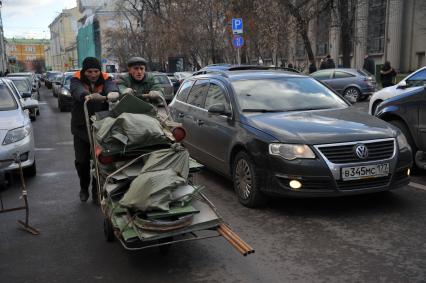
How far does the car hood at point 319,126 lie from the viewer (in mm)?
5211

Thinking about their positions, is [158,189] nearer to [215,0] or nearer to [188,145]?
[188,145]

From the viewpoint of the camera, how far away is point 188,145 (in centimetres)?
766

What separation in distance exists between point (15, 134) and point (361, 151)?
5.09 metres

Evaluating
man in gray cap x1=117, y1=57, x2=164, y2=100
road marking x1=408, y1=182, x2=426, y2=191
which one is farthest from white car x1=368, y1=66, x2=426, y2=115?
man in gray cap x1=117, y1=57, x2=164, y2=100

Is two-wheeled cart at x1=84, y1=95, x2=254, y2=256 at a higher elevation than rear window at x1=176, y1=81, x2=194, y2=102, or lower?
lower

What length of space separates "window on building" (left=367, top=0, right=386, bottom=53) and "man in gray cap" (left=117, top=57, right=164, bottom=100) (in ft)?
103

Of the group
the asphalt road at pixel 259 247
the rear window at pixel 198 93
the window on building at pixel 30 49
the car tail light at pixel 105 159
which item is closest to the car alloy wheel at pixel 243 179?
the asphalt road at pixel 259 247

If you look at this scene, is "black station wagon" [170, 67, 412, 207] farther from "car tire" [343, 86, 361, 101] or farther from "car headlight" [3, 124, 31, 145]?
"car tire" [343, 86, 361, 101]

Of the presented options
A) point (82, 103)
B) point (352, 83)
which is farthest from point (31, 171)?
point (352, 83)

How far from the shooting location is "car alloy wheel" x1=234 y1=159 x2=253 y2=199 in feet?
18.6

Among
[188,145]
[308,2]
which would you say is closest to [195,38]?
[308,2]

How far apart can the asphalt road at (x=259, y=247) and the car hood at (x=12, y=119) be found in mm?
1456

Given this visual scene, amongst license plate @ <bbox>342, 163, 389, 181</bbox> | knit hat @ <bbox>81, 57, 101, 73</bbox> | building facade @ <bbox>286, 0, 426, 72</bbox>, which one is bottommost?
license plate @ <bbox>342, 163, 389, 181</bbox>

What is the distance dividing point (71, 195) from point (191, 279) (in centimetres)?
333
